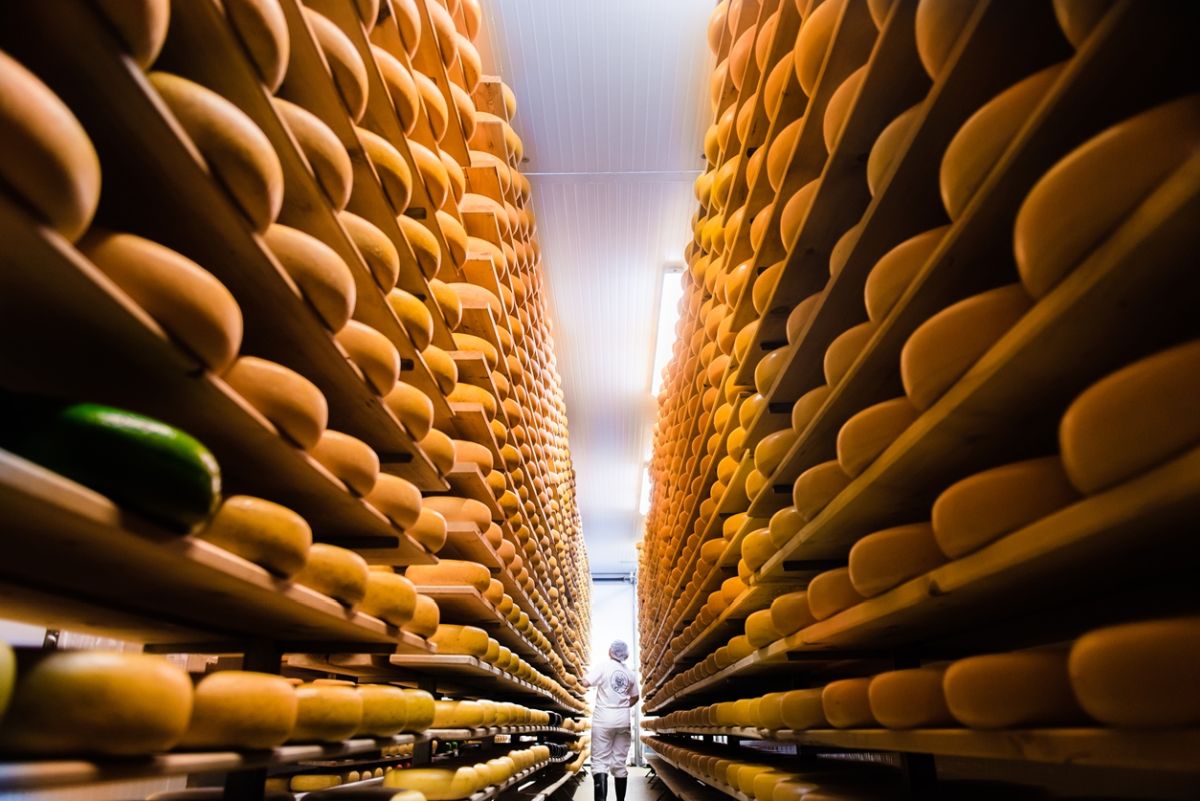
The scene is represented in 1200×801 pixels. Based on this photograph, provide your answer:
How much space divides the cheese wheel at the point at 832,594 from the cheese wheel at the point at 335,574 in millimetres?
1124

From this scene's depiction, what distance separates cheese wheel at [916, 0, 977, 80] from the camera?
134 centimetres

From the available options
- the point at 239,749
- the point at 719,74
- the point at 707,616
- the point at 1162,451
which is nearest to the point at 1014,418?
the point at 1162,451

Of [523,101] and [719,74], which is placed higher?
[523,101]

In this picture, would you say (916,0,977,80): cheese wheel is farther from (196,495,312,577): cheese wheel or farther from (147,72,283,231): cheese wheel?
(196,495,312,577): cheese wheel

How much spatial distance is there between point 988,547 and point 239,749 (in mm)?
1278

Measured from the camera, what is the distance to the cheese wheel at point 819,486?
77.1 inches

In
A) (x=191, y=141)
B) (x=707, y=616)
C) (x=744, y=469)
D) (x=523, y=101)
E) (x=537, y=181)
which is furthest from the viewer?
(x=537, y=181)

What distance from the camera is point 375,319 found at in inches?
80.5

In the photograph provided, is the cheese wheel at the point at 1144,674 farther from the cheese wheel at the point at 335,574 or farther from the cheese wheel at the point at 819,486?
the cheese wheel at the point at 335,574

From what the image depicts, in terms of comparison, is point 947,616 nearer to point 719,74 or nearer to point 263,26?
point 263,26

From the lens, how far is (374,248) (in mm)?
1866

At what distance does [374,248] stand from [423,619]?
44.2 inches

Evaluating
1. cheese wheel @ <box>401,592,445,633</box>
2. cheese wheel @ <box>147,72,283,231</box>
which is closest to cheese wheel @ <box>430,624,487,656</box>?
cheese wheel @ <box>401,592,445,633</box>

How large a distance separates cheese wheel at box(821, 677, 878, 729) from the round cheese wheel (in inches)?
5.2
